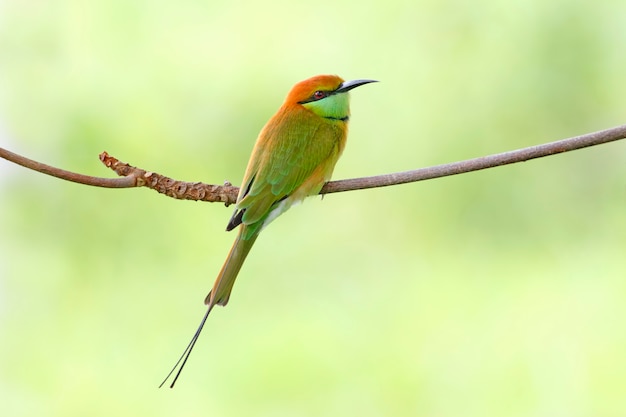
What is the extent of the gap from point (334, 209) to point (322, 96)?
175 cm

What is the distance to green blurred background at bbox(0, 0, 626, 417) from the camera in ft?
11.6

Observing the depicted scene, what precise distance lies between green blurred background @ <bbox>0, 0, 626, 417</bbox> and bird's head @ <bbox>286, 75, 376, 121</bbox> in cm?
157

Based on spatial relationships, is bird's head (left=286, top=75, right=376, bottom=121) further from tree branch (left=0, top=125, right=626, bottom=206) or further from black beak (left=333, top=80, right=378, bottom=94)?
tree branch (left=0, top=125, right=626, bottom=206)

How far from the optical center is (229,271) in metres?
1.80

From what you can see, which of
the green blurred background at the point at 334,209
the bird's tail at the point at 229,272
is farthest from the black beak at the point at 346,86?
the green blurred background at the point at 334,209

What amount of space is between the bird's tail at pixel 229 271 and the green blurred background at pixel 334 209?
169 centimetres

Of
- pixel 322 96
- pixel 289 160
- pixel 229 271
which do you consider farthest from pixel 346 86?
pixel 229 271

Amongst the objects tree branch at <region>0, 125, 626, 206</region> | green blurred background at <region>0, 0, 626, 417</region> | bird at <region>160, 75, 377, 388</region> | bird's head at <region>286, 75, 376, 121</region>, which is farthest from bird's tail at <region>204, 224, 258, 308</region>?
green blurred background at <region>0, 0, 626, 417</region>

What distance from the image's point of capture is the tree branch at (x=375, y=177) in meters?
1.27

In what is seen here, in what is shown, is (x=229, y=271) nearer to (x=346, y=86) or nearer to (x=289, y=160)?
(x=289, y=160)

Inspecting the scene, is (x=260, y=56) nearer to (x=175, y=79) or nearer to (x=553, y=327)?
(x=175, y=79)

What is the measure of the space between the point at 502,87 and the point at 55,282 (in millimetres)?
2134

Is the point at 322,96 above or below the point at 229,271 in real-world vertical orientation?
above

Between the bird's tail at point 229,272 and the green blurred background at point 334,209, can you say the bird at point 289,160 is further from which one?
the green blurred background at point 334,209
